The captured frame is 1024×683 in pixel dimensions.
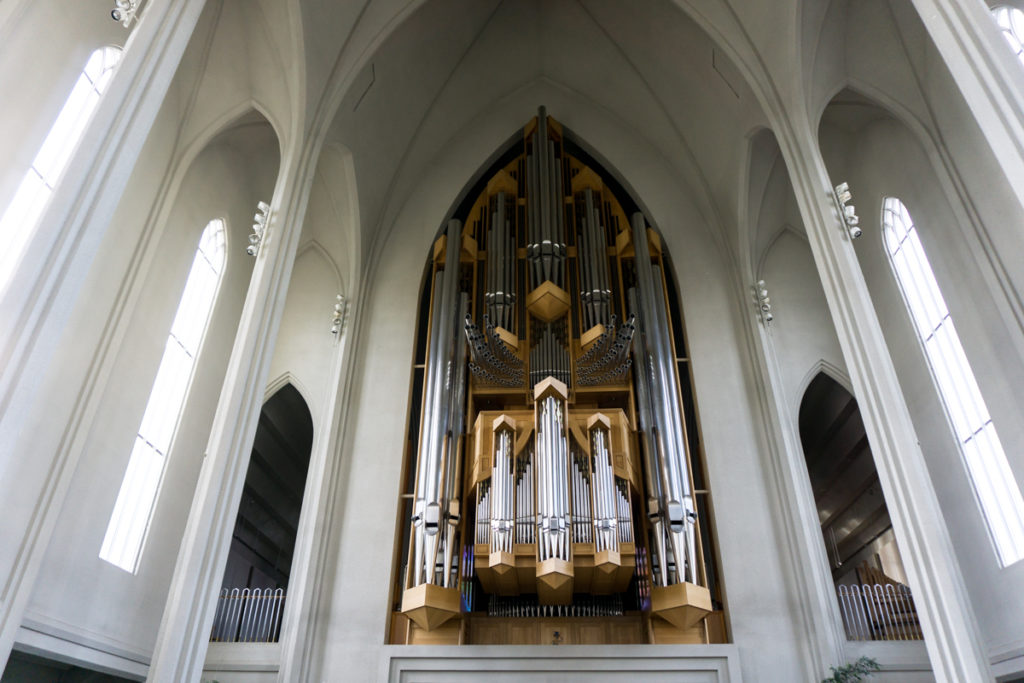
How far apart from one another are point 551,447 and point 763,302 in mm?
4337

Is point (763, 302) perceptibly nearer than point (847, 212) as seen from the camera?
No

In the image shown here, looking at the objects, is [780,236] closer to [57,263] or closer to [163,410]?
[163,410]

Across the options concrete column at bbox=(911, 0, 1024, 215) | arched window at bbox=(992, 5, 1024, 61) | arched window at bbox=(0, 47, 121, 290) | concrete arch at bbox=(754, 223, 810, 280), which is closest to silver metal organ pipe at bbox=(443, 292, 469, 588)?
concrete arch at bbox=(754, 223, 810, 280)

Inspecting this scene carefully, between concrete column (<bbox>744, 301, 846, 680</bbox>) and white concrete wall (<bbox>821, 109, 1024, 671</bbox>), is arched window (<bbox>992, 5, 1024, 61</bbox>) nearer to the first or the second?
white concrete wall (<bbox>821, 109, 1024, 671</bbox>)

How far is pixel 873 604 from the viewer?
9.54m

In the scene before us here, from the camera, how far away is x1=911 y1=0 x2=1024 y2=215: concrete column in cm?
525

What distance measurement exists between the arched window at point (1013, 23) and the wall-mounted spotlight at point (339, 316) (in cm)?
962

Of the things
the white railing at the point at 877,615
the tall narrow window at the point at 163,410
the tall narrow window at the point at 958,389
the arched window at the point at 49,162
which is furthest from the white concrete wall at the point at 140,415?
the tall narrow window at the point at 958,389

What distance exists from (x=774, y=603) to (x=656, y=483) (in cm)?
208

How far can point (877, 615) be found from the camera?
32.0 feet

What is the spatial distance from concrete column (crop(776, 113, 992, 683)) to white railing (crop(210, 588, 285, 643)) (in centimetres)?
758

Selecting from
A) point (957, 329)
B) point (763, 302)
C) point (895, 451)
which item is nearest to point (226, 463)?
point (895, 451)

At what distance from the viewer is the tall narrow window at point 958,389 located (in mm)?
8266

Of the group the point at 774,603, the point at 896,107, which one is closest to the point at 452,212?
the point at 896,107
